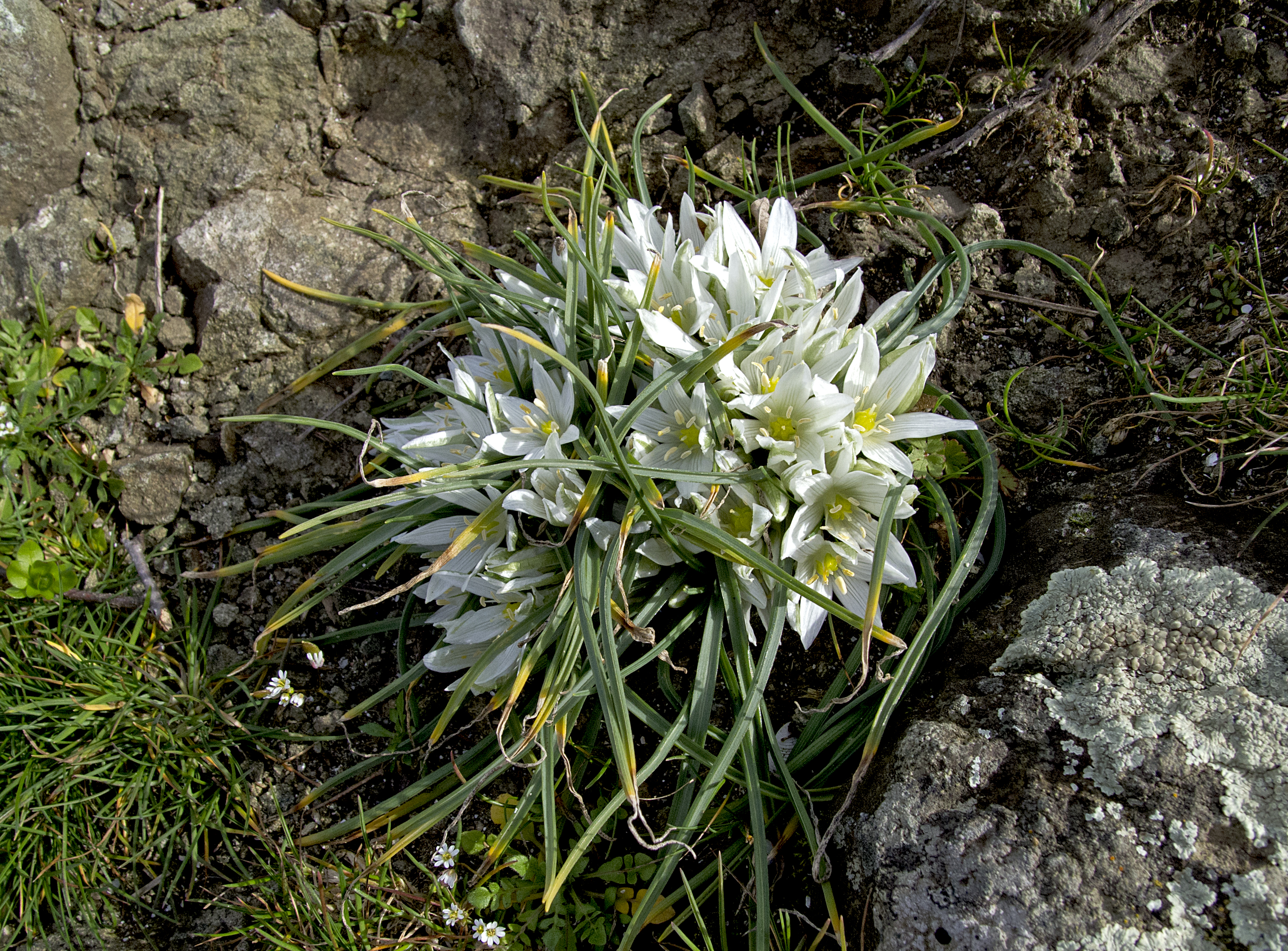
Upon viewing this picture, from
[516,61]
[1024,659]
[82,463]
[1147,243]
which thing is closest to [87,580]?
[82,463]

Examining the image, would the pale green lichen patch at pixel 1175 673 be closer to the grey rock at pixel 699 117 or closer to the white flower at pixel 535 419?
the white flower at pixel 535 419

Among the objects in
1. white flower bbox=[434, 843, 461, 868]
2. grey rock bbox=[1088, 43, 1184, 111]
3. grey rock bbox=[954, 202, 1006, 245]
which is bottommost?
white flower bbox=[434, 843, 461, 868]

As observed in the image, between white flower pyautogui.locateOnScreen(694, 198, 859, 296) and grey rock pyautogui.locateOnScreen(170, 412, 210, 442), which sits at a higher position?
white flower pyautogui.locateOnScreen(694, 198, 859, 296)

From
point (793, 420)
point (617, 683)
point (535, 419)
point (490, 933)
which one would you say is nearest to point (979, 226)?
point (793, 420)

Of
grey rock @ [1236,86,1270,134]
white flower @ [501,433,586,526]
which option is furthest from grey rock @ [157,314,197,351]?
grey rock @ [1236,86,1270,134]

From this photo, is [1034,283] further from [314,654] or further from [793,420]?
[314,654]

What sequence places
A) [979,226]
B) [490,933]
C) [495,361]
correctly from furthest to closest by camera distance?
1. [979,226]
2. [495,361]
3. [490,933]

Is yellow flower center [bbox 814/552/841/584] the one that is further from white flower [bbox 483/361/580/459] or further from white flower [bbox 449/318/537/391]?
white flower [bbox 449/318/537/391]
